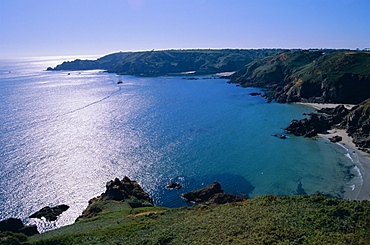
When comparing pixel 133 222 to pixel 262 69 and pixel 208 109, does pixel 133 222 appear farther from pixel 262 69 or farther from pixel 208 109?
pixel 262 69

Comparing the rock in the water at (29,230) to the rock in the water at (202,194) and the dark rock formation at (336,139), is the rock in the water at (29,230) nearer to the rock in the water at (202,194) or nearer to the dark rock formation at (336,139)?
the rock in the water at (202,194)

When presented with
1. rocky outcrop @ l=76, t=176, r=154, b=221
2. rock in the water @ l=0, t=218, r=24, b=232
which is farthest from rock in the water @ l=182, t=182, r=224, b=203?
rock in the water @ l=0, t=218, r=24, b=232

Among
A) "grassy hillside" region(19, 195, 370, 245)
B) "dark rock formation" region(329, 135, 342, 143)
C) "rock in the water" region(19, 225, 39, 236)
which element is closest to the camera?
"grassy hillside" region(19, 195, 370, 245)

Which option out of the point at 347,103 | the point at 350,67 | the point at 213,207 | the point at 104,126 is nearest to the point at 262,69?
the point at 350,67

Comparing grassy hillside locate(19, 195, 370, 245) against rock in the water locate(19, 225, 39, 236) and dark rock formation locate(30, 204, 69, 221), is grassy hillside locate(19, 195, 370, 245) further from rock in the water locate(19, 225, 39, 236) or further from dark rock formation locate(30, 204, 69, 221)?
dark rock formation locate(30, 204, 69, 221)

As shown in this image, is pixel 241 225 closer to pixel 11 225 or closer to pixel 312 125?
pixel 11 225

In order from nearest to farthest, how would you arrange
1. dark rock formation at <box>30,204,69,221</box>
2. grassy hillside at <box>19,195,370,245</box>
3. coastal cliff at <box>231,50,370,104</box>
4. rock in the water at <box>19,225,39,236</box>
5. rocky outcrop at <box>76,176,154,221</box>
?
grassy hillside at <box>19,195,370,245</box>
rock in the water at <box>19,225,39,236</box>
dark rock formation at <box>30,204,69,221</box>
rocky outcrop at <box>76,176,154,221</box>
coastal cliff at <box>231,50,370,104</box>

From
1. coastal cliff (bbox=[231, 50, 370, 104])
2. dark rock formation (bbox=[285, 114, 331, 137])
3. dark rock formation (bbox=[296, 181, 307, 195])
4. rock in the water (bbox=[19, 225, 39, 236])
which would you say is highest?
coastal cliff (bbox=[231, 50, 370, 104])
